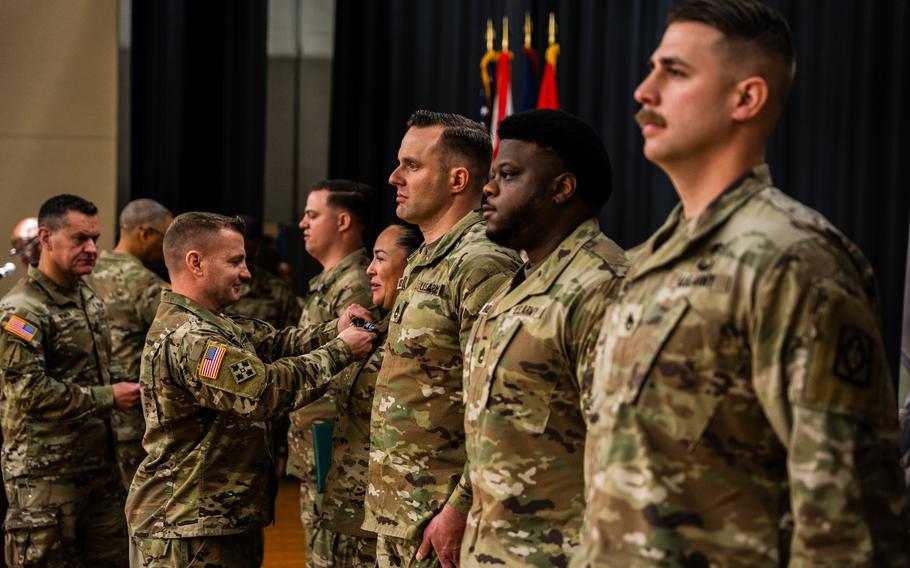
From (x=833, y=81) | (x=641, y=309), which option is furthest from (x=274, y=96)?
(x=641, y=309)

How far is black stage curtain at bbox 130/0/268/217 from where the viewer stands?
750 centimetres

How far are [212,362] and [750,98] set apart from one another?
6.16 feet

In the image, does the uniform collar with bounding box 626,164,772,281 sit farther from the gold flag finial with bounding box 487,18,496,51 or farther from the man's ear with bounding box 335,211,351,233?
the gold flag finial with bounding box 487,18,496,51

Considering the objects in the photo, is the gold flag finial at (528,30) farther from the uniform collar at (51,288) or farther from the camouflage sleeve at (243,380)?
the camouflage sleeve at (243,380)

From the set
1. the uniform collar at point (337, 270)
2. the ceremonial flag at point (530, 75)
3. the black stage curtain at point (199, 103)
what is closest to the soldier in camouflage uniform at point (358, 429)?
the uniform collar at point (337, 270)

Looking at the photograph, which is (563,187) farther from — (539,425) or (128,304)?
(128,304)

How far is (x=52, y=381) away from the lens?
3887 millimetres

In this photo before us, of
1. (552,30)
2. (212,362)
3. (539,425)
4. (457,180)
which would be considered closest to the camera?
(539,425)

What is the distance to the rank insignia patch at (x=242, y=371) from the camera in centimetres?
295

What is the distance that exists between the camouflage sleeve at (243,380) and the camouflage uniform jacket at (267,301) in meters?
2.16

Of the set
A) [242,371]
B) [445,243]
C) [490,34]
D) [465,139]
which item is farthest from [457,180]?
[490,34]

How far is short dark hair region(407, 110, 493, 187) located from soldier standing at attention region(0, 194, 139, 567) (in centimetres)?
179

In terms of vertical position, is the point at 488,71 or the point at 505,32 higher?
the point at 505,32

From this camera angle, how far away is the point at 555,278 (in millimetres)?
2080
